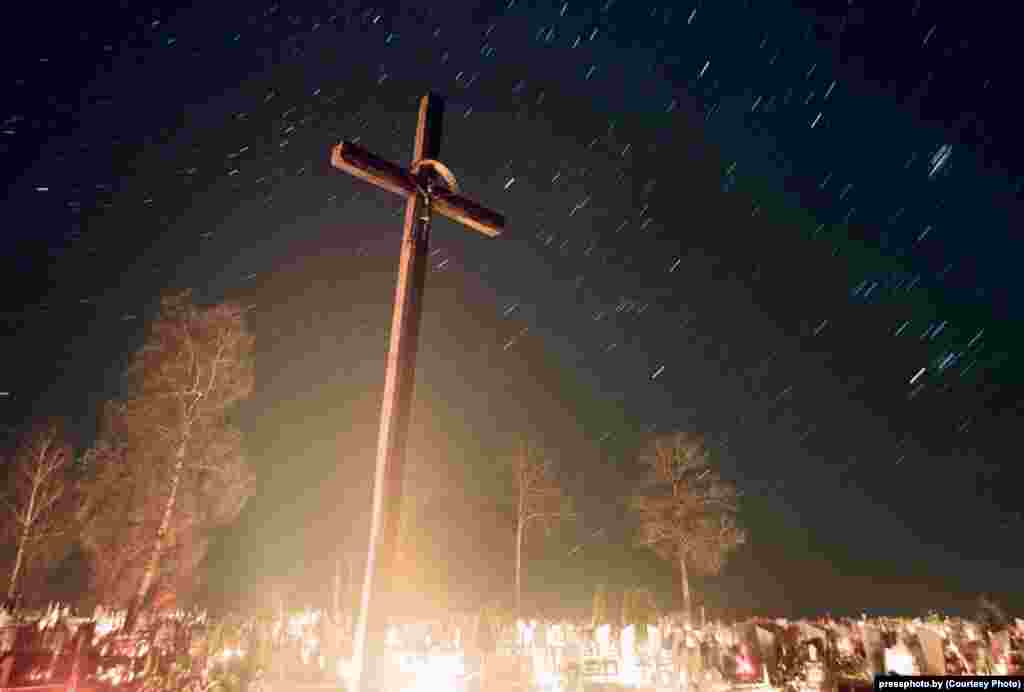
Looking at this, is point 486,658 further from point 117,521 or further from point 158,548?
point 117,521

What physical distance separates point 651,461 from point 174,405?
17016 mm

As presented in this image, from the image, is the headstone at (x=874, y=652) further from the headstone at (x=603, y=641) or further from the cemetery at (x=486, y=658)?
the headstone at (x=603, y=641)

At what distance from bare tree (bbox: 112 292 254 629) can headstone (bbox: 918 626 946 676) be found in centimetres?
1707

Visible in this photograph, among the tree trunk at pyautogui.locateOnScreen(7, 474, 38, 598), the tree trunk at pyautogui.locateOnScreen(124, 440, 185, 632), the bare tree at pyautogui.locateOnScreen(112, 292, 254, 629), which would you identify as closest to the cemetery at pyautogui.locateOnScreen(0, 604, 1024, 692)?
the tree trunk at pyautogui.locateOnScreen(124, 440, 185, 632)

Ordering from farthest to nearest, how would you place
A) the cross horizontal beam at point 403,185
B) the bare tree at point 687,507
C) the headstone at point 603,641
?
the bare tree at point 687,507, the headstone at point 603,641, the cross horizontal beam at point 403,185

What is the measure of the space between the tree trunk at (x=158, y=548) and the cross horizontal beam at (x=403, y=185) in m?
12.9

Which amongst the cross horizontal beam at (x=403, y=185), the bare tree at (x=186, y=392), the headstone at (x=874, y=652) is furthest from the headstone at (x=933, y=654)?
the bare tree at (x=186, y=392)

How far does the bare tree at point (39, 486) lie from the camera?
23.1 metres

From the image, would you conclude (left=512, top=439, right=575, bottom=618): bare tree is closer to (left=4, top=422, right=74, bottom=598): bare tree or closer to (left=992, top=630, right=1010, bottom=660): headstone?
(left=992, top=630, right=1010, bottom=660): headstone

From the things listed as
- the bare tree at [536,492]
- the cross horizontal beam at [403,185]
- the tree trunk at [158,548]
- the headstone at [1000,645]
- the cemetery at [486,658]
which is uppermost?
the bare tree at [536,492]

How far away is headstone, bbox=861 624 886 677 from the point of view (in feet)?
32.0

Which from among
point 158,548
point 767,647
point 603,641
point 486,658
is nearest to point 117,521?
point 158,548

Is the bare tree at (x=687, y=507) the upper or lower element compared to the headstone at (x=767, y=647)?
upper

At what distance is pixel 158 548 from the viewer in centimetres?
1582
